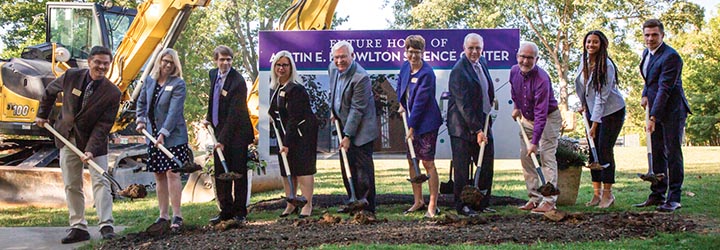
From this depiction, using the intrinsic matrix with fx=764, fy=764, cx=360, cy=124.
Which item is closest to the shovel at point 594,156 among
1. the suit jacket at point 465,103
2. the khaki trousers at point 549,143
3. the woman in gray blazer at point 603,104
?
the woman in gray blazer at point 603,104

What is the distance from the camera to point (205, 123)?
7.73m

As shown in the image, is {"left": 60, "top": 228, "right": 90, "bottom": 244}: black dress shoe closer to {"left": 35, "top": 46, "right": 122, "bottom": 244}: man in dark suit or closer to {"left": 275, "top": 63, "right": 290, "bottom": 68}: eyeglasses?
{"left": 35, "top": 46, "right": 122, "bottom": 244}: man in dark suit

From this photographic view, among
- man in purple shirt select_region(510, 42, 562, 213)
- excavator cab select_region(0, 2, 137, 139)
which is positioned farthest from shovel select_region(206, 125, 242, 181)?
excavator cab select_region(0, 2, 137, 139)

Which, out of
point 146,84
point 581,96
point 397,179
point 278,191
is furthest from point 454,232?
point 397,179

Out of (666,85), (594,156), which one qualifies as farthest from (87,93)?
(666,85)

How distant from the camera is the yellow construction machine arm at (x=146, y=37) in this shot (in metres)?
11.4

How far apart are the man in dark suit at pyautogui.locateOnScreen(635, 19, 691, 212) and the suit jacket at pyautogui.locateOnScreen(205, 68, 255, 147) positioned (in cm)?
397

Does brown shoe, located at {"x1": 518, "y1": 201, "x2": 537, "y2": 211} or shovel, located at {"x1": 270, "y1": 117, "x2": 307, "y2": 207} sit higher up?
shovel, located at {"x1": 270, "y1": 117, "x2": 307, "y2": 207}

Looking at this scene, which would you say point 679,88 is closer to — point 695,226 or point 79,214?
point 695,226

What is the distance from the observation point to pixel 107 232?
6969 millimetres

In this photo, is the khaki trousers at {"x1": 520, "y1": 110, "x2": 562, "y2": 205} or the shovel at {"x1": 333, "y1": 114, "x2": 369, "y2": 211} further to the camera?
the khaki trousers at {"x1": 520, "y1": 110, "x2": 562, "y2": 205}

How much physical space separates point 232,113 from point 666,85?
13.9 ft

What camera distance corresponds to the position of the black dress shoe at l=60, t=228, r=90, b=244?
6828 mm

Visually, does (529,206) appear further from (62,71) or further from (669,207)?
(62,71)
